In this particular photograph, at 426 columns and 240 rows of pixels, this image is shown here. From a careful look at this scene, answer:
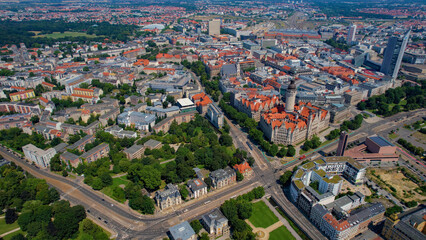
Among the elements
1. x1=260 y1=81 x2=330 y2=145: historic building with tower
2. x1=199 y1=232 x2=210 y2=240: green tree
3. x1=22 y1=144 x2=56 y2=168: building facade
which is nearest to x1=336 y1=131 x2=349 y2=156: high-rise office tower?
x1=260 y1=81 x2=330 y2=145: historic building with tower

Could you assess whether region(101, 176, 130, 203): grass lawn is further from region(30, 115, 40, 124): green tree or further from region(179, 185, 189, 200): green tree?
region(30, 115, 40, 124): green tree

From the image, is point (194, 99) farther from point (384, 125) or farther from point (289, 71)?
point (384, 125)

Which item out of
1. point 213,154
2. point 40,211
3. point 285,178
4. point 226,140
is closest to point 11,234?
point 40,211

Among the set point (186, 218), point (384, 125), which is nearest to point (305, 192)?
point (186, 218)

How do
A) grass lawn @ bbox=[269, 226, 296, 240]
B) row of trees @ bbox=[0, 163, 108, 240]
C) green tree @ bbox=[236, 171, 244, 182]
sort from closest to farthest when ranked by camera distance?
row of trees @ bbox=[0, 163, 108, 240]
grass lawn @ bbox=[269, 226, 296, 240]
green tree @ bbox=[236, 171, 244, 182]

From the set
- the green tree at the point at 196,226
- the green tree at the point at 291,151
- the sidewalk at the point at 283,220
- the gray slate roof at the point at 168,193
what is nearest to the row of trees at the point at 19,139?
the gray slate roof at the point at 168,193
